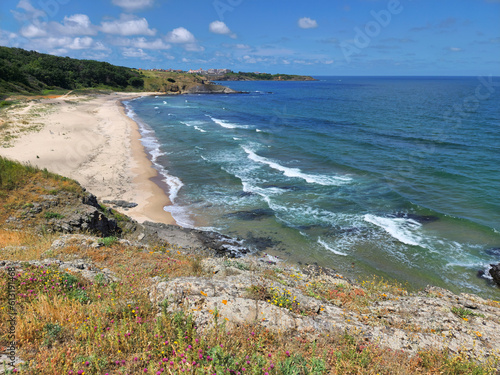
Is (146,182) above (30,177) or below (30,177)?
below

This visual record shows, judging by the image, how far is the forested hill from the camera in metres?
75.1

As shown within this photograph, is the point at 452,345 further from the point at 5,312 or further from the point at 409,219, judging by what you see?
the point at 409,219

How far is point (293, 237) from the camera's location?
1925 cm

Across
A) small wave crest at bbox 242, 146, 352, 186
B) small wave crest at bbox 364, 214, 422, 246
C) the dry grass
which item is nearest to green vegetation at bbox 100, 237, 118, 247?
the dry grass

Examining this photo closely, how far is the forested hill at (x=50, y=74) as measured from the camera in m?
75.1

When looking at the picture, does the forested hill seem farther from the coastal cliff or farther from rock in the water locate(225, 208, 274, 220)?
the coastal cliff

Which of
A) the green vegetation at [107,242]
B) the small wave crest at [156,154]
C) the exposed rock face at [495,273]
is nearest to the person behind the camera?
the green vegetation at [107,242]

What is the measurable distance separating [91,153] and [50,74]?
79907mm

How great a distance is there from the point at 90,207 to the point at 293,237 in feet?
40.3

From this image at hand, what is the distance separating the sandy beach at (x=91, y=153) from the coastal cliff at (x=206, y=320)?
11.6 metres

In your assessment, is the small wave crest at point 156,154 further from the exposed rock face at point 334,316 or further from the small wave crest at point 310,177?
the exposed rock face at point 334,316

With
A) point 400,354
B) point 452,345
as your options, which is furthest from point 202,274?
point 452,345

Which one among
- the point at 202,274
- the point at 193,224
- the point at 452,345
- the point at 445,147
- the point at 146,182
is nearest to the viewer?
the point at 452,345

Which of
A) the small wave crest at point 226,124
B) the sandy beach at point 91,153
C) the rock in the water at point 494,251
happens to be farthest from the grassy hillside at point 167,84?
the rock in the water at point 494,251
